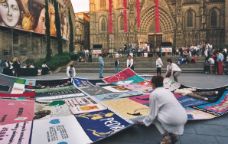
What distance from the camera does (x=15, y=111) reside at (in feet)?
22.6

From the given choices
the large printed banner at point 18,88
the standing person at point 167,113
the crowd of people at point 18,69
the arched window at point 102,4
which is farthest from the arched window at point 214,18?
the standing person at point 167,113

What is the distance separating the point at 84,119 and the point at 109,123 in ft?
1.88

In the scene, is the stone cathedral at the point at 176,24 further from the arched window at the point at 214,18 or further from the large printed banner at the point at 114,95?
the large printed banner at the point at 114,95

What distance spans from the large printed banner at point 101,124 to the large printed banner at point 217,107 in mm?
2260

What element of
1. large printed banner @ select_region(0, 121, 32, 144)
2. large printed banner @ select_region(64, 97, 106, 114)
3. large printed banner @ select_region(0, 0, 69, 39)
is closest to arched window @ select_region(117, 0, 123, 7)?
large printed banner @ select_region(0, 0, 69, 39)

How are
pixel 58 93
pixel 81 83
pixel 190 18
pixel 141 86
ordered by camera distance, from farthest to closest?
pixel 190 18 → pixel 81 83 → pixel 141 86 → pixel 58 93

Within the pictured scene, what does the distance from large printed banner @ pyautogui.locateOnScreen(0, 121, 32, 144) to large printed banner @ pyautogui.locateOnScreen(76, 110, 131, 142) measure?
39.0 inches

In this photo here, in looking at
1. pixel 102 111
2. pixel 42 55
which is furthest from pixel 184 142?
pixel 42 55

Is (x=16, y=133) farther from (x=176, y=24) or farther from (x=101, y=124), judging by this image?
(x=176, y=24)

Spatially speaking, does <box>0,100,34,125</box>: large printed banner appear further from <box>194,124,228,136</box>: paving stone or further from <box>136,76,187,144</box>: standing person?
<box>194,124,228,136</box>: paving stone

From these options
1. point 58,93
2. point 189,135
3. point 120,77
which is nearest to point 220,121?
point 189,135

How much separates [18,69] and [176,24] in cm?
2743

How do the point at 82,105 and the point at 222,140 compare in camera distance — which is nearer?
the point at 222,140

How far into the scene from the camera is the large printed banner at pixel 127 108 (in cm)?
645
